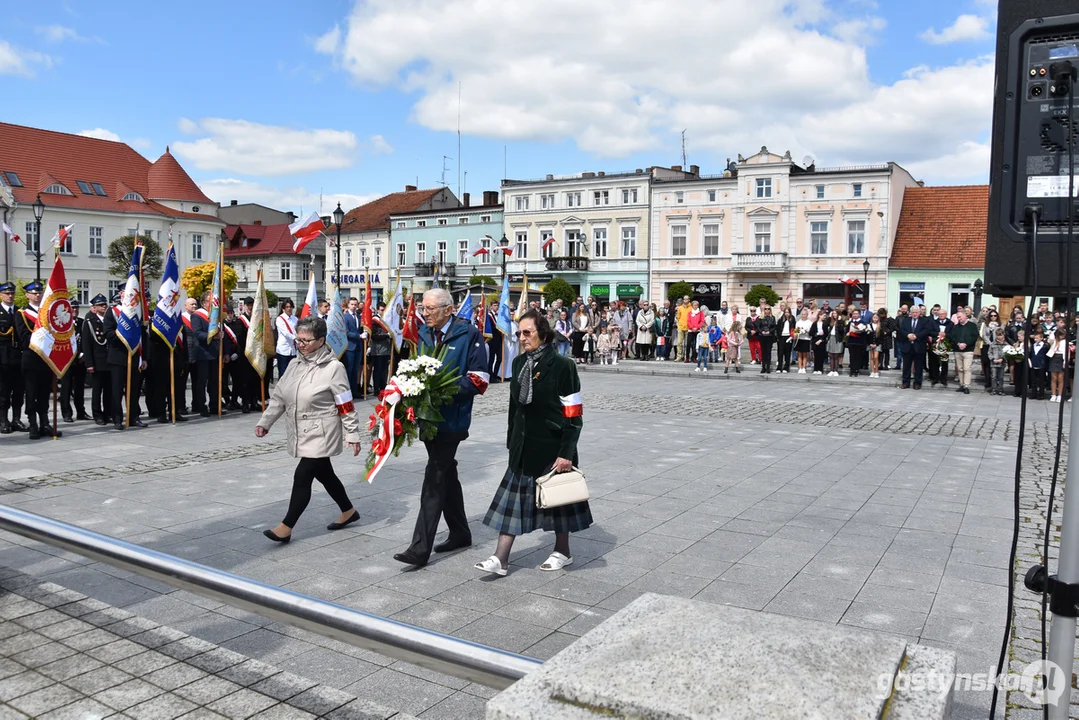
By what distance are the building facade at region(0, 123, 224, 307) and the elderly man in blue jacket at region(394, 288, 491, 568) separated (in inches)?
2419

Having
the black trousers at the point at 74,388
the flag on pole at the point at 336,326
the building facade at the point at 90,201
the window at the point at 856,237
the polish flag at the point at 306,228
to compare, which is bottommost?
the black trousers at the point at 74,388

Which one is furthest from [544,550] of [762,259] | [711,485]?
[762,259]

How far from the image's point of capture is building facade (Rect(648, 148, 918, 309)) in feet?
166

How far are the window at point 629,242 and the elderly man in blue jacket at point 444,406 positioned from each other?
55325 millimetres

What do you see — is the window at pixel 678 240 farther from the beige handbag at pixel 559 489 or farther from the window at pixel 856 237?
→ the beige handbag at pixel 559 489

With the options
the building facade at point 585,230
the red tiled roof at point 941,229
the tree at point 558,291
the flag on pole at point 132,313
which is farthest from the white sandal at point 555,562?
the building facade at point 585,230

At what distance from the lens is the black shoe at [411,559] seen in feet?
20.5

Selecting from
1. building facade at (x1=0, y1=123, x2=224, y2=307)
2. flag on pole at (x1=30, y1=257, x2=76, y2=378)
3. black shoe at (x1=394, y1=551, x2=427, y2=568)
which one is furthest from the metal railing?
building facade at (x1=0, y1=123, x2=224, y2=307)

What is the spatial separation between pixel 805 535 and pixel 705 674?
5.62m

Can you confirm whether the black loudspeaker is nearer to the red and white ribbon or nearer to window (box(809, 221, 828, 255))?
the red and white ribbon

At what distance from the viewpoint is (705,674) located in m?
1.96

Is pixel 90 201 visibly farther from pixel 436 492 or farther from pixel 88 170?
pixel 436 492

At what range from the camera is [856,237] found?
51.2 metres

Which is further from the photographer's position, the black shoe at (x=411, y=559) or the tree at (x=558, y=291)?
the tree at (x=558, y=291)
